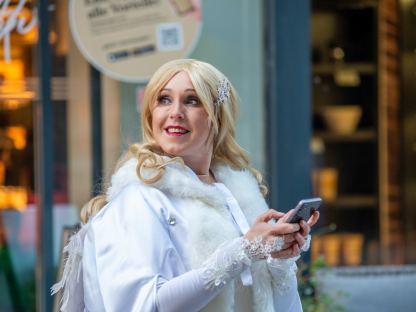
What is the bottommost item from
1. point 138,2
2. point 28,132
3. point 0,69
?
point 28,132

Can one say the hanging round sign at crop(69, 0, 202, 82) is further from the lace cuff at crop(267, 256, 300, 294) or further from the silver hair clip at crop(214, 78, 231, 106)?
the lace cuff at crop(267, 256, 300, 294)

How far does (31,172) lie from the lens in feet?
17.9

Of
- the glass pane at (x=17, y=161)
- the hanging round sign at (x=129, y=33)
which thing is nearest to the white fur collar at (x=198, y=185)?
the hanging round sign at (x=129, y=33)

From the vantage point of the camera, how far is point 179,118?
2664mm

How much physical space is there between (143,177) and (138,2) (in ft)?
9.60

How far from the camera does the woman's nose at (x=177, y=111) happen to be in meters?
2.65

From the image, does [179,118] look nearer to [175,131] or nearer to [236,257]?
[175,131]

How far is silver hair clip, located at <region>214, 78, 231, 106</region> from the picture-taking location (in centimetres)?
273

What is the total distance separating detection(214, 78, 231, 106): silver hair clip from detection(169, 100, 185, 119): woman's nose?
12 centimetres

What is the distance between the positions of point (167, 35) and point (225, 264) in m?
3.11

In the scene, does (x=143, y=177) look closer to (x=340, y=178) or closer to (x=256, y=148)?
(x=256, y=148)

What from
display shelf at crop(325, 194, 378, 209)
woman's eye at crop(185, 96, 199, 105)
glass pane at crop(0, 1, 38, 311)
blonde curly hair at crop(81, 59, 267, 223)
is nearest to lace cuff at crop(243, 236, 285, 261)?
blonde curly hair at crop(81, 59, 267, 223)

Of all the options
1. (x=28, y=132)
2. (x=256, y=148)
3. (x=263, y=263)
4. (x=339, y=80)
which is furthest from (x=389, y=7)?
(x=263, y=263)

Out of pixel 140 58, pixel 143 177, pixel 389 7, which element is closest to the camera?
pixel 143 177
